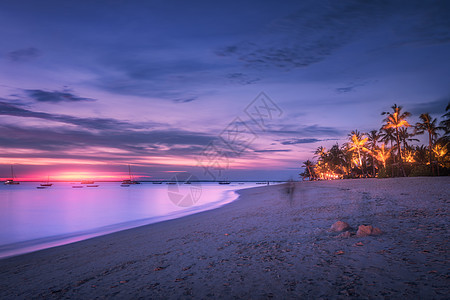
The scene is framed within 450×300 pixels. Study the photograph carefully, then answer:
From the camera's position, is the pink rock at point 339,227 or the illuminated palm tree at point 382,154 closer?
the pink rock at point 339,227

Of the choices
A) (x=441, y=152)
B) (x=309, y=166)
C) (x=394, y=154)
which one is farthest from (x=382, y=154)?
(x=309, y=166)

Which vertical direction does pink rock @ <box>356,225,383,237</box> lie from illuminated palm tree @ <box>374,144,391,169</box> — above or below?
below

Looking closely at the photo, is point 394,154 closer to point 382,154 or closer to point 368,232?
point 382,154

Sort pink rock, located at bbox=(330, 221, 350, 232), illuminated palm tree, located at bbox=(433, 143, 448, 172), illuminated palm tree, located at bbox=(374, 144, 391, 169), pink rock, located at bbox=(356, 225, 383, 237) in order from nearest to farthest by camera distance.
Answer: pink rock, located at bbox=(356, 225, 383, 237), pink rock, located at bbox=(330, 221, 350, 232), illuminated palm tree, located at bbox=(433, 143, 448, 172), illuminated palm tree, located at bbox=(374, 144, 391, 169)

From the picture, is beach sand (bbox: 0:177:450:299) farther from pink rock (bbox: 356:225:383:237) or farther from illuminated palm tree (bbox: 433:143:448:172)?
illuminated palm tree (bbox: 433:143:448:172)

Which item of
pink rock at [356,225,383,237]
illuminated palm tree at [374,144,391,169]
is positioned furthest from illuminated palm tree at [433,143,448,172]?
pink rock at [356,225,383,237]

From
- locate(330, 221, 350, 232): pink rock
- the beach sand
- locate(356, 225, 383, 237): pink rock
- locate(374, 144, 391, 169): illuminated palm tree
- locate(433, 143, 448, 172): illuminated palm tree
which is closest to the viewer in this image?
the beach sand

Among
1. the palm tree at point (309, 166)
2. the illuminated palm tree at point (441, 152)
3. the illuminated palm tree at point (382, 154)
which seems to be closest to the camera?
the illuminated palm tree at point (441, 152)

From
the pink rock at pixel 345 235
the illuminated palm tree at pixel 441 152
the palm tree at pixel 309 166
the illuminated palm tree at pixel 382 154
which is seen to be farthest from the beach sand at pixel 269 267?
the palm tree at pixel 309 166

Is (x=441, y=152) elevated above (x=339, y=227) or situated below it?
above

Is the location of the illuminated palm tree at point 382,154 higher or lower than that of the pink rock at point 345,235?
higher

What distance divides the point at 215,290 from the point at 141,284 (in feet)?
5.23

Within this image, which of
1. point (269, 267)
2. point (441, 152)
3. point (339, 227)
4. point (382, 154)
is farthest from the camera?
point (382, 154)

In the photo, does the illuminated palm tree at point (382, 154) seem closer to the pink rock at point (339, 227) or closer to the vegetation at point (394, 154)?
the vegetation at point (394, 154)
